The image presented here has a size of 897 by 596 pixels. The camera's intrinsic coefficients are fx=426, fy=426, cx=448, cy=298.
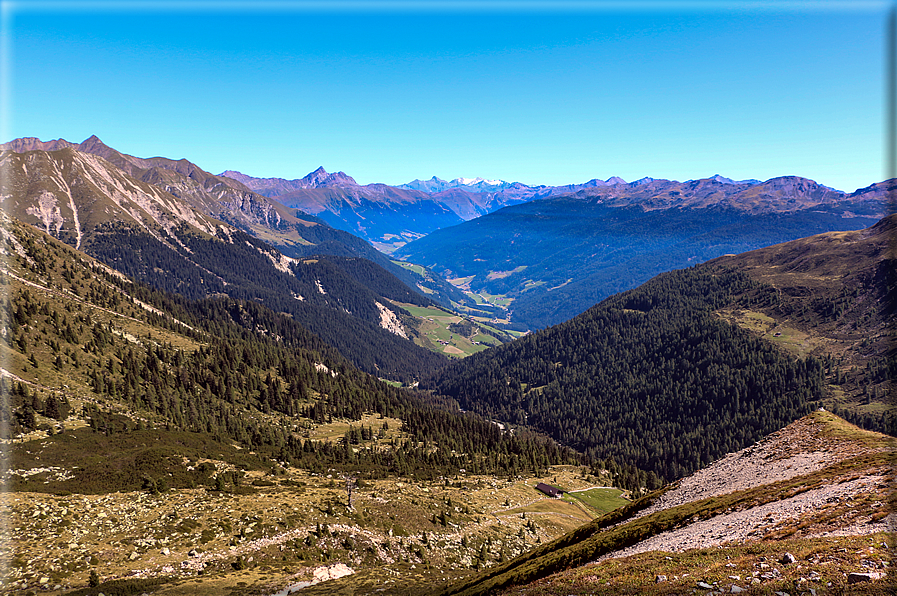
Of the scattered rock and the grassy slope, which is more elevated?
the scattered rock

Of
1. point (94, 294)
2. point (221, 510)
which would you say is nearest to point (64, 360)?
point (94, 294)

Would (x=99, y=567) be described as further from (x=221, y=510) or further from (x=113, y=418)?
(x=113, y=418)

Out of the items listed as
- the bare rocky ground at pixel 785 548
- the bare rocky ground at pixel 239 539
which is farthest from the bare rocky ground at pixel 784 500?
the bare rocky ground at pixel 239 539

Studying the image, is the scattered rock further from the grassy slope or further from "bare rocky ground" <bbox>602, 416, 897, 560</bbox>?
the grassy slope

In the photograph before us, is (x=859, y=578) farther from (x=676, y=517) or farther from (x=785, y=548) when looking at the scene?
(x=676, y=517)

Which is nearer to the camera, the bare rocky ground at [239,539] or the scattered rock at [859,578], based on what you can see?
the scattered rock at [859,578]

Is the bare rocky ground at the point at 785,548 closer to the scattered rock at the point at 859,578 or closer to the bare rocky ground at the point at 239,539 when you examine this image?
the scattered rock at the point at 859,578

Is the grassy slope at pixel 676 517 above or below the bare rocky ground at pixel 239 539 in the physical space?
above

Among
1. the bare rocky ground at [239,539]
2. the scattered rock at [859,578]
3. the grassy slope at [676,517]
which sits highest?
the scattered rock at [859,578]

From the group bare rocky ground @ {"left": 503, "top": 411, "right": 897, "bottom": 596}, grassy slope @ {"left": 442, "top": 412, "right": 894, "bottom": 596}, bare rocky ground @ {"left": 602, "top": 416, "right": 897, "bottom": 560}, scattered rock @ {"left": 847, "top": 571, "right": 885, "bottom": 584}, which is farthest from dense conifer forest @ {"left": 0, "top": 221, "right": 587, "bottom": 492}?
scattered rock @ {"left": 847, "top": 571, "right": 885, "bottom": 584}

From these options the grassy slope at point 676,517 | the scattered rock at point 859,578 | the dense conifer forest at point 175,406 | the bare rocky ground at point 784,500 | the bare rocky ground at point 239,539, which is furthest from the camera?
the dense conifer forest at point 175,406

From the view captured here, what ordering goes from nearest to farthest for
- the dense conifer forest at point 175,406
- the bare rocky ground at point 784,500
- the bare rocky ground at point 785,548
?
the bare rocky ground at point 785,548 < the bare rocky ground at point 784,500 < the dense conifer forest at point 175,406

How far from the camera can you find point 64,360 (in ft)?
420

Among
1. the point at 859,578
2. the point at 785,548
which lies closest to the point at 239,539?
the point at 785,548
